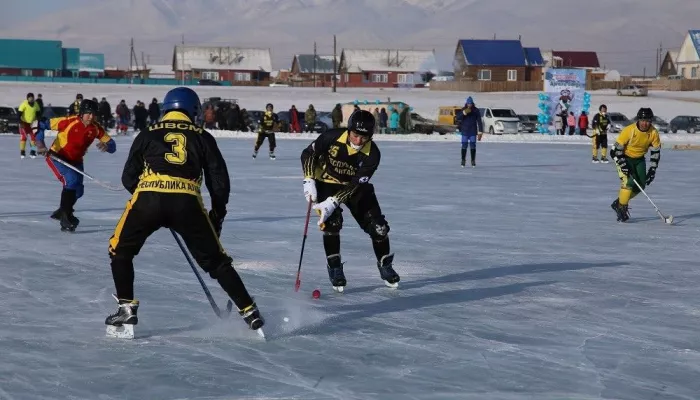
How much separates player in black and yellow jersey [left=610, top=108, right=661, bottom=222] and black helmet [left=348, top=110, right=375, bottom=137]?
6.12 metres

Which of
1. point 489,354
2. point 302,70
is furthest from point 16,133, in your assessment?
point 302,70

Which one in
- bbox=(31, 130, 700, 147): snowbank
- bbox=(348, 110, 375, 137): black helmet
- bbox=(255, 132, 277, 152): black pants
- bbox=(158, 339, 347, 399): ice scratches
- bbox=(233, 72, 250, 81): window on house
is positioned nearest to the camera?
bbox=(158, 339, 347, 399): ice scratches

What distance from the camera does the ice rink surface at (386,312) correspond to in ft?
17.0

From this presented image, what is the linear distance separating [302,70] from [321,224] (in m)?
125

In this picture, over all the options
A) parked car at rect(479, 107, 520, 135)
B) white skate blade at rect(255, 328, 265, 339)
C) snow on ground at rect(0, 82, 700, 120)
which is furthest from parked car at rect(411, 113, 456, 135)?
white skate blade at rect(255, 328, 265, 339)

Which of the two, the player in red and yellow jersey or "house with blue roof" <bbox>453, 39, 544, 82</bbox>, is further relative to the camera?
"house with blue roof" <bbox>453, 39, 544, 82</bbox>

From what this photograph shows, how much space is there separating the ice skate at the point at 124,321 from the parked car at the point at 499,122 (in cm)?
4002

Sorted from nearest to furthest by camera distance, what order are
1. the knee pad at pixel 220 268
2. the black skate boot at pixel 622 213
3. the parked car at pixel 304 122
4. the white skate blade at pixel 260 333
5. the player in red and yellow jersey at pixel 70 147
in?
1. the knee pad at pixel 220 268
2. the white skate blade at pixel 260 333
3. the player in red and yellow jersey at pixel 70 147
4. the black skate boot at pixel 622 213
5. the parked car at pixel 304 122

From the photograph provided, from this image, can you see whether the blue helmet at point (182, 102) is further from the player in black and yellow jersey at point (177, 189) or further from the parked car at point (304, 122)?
the parked car at point (304, 122)

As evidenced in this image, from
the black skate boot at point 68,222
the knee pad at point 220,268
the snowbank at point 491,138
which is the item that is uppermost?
the knee pad at point 220,268

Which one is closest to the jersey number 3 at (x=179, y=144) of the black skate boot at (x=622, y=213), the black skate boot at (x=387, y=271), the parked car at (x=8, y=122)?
the black skate boot at (x=387, y=271)

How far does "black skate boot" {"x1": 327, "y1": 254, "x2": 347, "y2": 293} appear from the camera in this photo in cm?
780

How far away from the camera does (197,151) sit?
226 inches

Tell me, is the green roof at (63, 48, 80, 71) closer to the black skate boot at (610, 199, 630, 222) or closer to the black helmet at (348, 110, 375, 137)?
the black skate boot at (610, 199, 630, 222)
